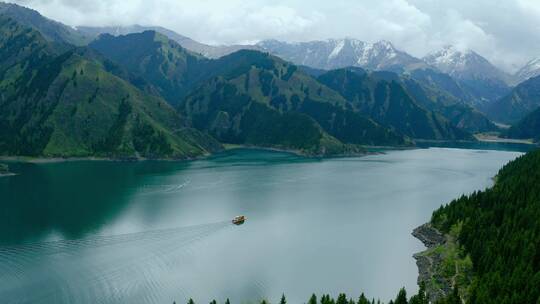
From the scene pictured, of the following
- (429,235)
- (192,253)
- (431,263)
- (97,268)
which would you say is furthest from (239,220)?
(431,263)

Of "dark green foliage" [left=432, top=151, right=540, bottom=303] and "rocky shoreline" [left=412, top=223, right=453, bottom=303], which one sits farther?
"rocky shoreline" [left=412, top=223, right=453, bottom=303]

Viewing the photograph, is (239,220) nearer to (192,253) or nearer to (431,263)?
(192,253)

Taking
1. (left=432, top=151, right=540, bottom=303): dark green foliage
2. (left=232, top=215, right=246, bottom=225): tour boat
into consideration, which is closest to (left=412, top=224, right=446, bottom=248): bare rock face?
(left=432, top=151, right=540, bottom=303): dark green foliage

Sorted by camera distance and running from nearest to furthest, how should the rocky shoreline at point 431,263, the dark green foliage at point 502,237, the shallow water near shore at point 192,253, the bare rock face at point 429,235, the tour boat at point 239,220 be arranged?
the dark green foliage at point 502,237 → the shallow water near shore at point 192,253 → the rocky shoreline at point 431,263 → the bare rock face at point 429,235 → the tour boat at point 239,220

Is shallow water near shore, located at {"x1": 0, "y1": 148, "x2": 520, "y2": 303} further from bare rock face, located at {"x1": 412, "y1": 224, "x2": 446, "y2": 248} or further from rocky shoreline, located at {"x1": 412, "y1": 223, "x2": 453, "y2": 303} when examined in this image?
bare rock face, located at {"x1": 412, "y1": 224, "x2": 446, "y2": 248}

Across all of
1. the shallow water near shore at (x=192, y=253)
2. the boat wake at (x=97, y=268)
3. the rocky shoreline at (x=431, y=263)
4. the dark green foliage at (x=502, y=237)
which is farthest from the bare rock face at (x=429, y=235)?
the boat wake at (x=97, y=268)

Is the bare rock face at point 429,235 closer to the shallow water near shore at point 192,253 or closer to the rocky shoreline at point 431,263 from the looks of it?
the rocky shoreline at point 431,263
